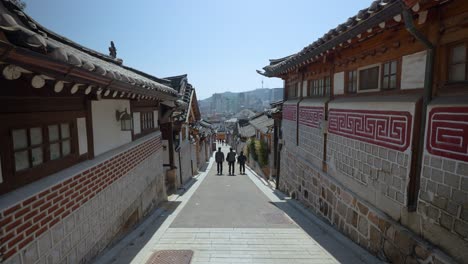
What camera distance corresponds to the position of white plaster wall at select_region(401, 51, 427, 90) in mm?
3760

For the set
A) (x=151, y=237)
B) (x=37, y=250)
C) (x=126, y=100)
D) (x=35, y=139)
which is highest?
(x=126, y=100)

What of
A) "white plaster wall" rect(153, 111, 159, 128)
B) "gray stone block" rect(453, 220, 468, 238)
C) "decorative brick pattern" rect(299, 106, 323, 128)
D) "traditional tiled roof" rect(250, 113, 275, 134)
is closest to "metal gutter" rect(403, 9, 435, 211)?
"gray stone block" rect(453, 220, 468, 238)

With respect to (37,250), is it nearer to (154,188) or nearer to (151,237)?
(151,237)

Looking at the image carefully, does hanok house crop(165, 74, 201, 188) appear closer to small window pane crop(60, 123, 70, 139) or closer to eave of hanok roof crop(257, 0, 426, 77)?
eave of hanok roof crop(257, 0, 426, 77)

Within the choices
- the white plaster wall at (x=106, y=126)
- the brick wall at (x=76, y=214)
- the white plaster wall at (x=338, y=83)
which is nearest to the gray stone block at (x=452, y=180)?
the white plaster wall at (x=338, y=83)

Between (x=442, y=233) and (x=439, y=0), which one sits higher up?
(x=439, y=0)

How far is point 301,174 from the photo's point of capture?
30.1ft

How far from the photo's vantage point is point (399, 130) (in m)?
4.09

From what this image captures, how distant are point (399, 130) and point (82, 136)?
5.11 metres

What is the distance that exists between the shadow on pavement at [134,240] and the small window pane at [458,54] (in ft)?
18.4

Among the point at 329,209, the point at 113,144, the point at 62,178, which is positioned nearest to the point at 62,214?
the point at 62,178

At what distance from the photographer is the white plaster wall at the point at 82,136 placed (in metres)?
4.18

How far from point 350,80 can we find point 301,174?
4.14 metres

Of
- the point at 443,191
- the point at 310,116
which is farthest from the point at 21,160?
the point at 310,116
